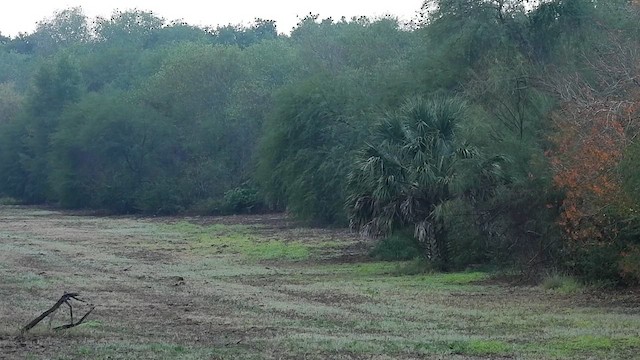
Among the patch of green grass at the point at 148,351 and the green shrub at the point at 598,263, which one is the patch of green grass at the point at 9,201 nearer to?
the green shrub at the point at 598,263

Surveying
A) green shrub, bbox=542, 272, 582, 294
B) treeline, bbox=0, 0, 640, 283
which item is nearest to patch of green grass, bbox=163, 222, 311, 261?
treeline, bbox=0, 0, 640, 283

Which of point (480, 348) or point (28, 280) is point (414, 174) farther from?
point (480, 348)

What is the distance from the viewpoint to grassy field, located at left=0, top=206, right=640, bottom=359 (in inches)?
595

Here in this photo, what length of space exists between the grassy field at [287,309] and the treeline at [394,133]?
1.76 meters

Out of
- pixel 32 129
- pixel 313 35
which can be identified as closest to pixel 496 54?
pixel 313 35

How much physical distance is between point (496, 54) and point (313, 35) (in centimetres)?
4826

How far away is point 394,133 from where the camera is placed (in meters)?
30.5

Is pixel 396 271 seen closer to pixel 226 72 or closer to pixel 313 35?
pixel 226 72

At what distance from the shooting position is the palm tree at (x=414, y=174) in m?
29.3

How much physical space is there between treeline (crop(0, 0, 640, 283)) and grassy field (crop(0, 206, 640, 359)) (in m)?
1.76

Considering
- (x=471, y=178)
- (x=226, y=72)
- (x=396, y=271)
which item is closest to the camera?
(x=471, y=178)

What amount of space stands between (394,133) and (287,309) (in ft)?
34.9

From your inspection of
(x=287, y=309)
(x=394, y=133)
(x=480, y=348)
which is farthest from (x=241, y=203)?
(x=480, y=348)

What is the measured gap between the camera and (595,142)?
22.6 m
